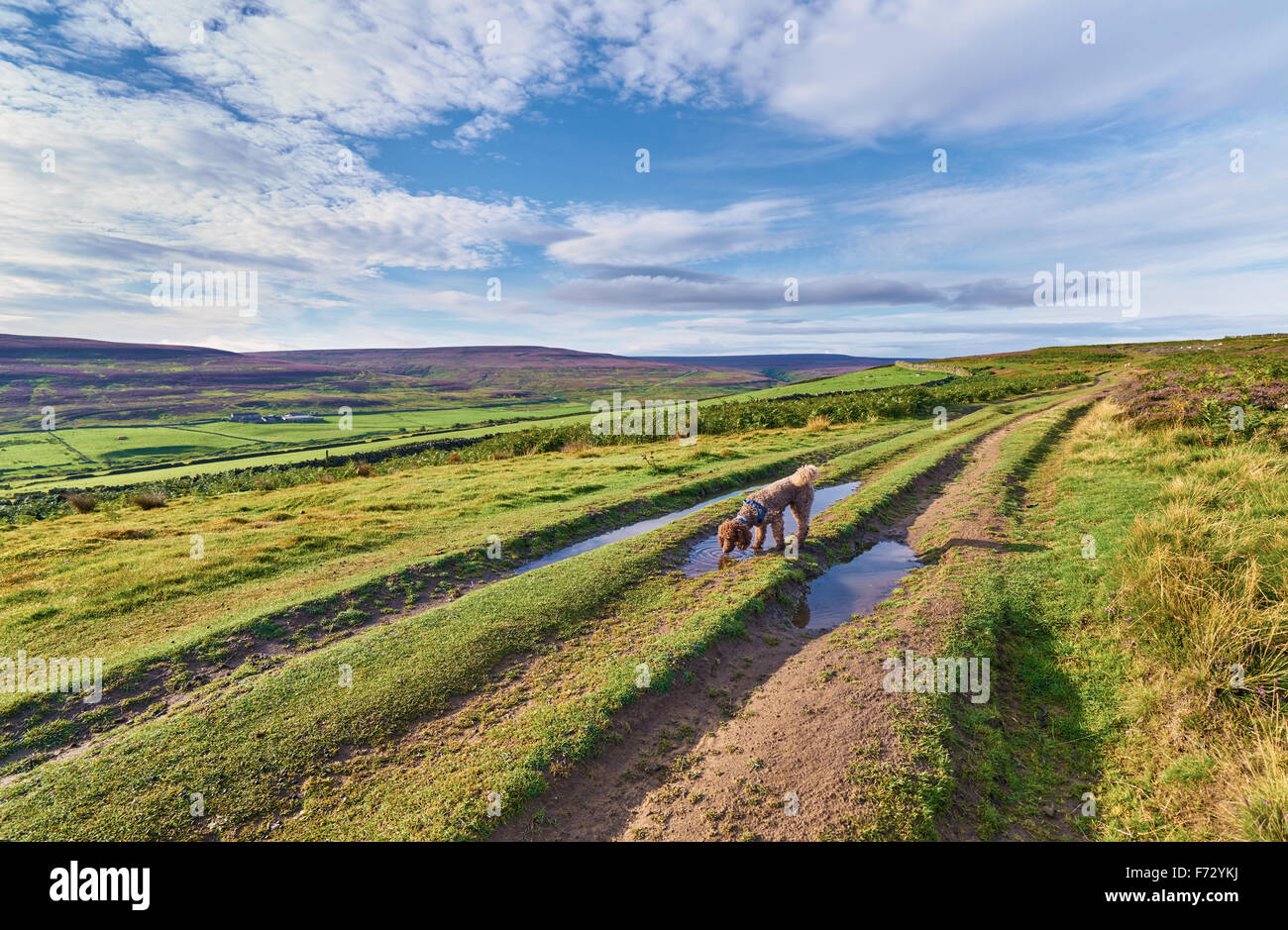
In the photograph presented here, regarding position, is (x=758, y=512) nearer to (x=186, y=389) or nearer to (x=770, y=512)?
(x=770, y=512)

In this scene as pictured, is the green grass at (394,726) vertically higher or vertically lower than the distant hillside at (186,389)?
lower

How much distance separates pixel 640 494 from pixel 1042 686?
45.6ft

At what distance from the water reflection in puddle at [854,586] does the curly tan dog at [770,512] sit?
1512 millimetres

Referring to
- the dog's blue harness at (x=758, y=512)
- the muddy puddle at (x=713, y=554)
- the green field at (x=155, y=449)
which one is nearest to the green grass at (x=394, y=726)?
the muddy puddle at (x=713, y=554)

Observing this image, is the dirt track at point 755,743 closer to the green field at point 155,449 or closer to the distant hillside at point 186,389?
the green field at point 155,449

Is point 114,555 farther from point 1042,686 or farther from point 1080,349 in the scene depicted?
point 1080,349

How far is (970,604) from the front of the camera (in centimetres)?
996

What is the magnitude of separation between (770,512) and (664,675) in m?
6.24

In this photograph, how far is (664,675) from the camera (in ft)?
26.9

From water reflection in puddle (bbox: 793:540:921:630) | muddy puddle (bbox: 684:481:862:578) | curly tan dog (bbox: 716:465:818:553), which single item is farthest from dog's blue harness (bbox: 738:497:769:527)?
water reflection in puddle (bbox: 793:540:921:630)

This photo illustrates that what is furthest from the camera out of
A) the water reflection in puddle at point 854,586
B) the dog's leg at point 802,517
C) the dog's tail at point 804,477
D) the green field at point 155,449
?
the green field at point 155,449

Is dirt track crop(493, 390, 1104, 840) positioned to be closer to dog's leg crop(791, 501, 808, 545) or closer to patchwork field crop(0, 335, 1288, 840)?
patchwork field crop(0, 335, 1288, 840)

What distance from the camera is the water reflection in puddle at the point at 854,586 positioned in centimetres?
1067
